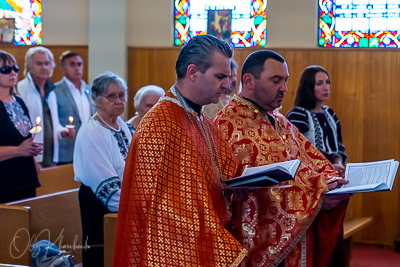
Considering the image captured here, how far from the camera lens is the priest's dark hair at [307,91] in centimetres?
477

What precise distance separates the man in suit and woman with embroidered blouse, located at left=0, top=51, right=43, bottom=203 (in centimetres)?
160

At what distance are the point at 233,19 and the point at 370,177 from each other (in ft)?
15.6

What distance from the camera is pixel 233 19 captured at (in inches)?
282

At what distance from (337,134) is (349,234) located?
90 centimetres

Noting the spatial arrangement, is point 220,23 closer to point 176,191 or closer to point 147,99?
point 147,99

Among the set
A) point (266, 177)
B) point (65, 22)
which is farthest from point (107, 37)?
point (266, 177)

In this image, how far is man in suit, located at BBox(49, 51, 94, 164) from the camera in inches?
243

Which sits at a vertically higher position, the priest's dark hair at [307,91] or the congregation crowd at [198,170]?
the priest's dark hair at [307,91]

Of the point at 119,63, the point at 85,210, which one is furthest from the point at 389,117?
the point at 85,210

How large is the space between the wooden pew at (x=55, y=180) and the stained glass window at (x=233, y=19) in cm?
280

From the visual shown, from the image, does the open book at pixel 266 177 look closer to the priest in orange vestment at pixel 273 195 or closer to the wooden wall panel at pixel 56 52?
the priest in orange vestment at pixel 273 195

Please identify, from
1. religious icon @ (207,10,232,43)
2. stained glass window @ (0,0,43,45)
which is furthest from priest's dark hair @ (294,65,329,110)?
stained glass window @ (0,0,43,45)

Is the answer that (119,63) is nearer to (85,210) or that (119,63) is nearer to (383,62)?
(383,62)

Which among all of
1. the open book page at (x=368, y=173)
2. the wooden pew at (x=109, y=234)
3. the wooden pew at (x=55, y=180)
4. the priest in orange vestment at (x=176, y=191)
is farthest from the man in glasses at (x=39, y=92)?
the priest in orange vestment at (x=176, y=191)
